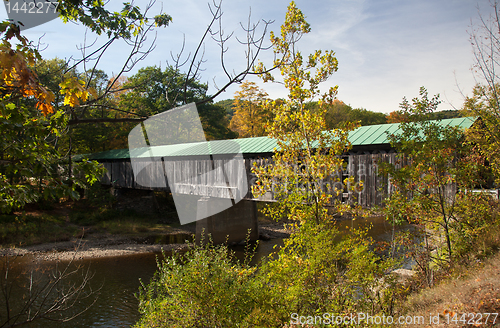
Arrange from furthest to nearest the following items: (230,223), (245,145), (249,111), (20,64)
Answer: (249,111)
(230,223)
(245,145)
(20,64)

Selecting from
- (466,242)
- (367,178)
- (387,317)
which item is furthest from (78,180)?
(367,178)

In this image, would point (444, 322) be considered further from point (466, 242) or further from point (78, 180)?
point (78, 180)

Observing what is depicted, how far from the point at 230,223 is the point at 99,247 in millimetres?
6045

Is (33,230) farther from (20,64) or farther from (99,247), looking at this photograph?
(20,64)

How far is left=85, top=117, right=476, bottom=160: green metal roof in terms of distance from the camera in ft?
26.5

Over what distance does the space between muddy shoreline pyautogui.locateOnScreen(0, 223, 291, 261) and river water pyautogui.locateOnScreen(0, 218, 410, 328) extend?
0.67 m

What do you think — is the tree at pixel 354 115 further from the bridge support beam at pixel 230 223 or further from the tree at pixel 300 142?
the tree at pixel 300 142

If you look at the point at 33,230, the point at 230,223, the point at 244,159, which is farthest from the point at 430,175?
the point at 33,230

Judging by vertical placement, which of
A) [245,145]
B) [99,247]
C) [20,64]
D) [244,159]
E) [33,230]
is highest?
[245,145]

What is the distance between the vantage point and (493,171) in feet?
16.6

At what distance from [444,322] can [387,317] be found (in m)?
0.52

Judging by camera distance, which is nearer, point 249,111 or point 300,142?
point 300,142

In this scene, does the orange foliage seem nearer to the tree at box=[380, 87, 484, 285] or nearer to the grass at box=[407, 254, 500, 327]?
the grass at box=[407, 254, 500, 327]

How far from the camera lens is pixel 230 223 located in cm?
1566
